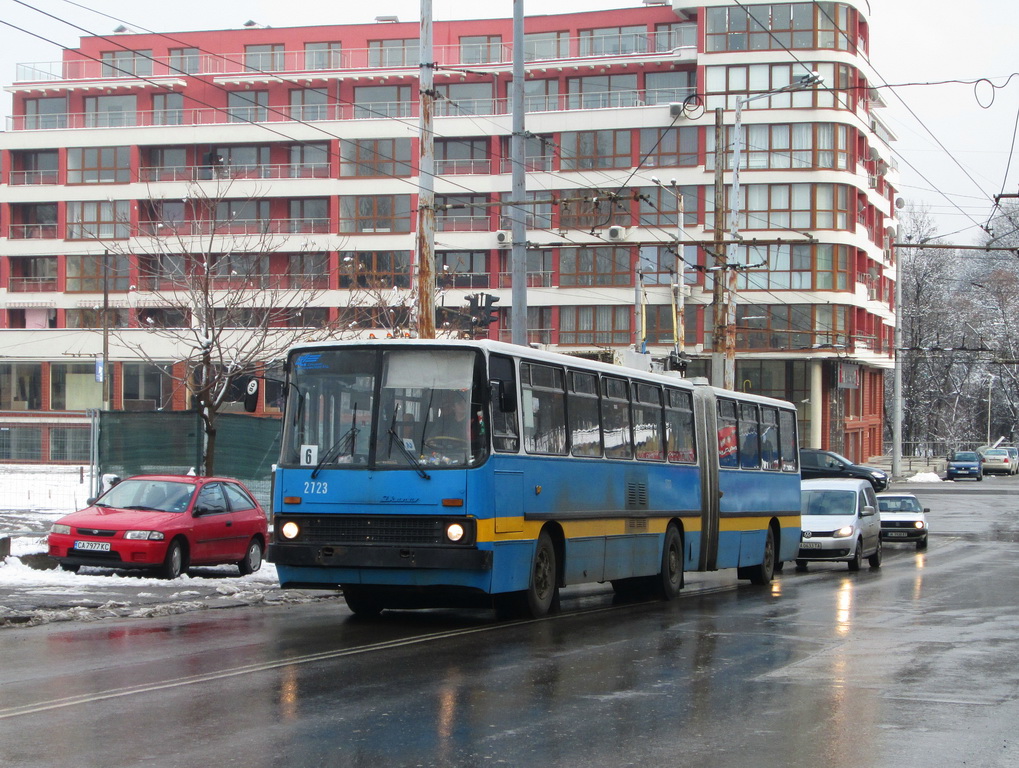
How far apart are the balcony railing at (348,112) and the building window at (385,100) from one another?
0.05 metres

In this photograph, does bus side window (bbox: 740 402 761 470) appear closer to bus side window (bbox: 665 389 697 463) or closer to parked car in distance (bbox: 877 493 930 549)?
bus side window (bbox: 665 389 697 463)

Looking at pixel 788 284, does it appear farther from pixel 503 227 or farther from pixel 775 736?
pixel 775 736

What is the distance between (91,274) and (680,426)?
5381cm

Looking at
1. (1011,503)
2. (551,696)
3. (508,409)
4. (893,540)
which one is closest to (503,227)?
(1011,503)

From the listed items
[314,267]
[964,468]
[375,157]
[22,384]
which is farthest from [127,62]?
[964,468]

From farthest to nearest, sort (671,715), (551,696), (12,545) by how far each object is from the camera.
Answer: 1. (12,545)
2. (551,696)
3. (671,715)

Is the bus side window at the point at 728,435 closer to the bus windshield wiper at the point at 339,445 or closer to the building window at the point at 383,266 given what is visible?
the bus windshield wiper at the point at 339,445

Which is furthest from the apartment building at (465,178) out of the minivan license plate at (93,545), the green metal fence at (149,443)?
the minivan license plate at (93,545)

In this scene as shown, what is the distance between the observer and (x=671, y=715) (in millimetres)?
8867

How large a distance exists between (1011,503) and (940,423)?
49.2 metres

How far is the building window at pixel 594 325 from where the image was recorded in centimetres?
6556

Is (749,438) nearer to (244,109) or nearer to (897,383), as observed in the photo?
(897,383)

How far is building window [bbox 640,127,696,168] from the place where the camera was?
212ft

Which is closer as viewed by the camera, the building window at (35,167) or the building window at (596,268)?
the building window at (596,268)
